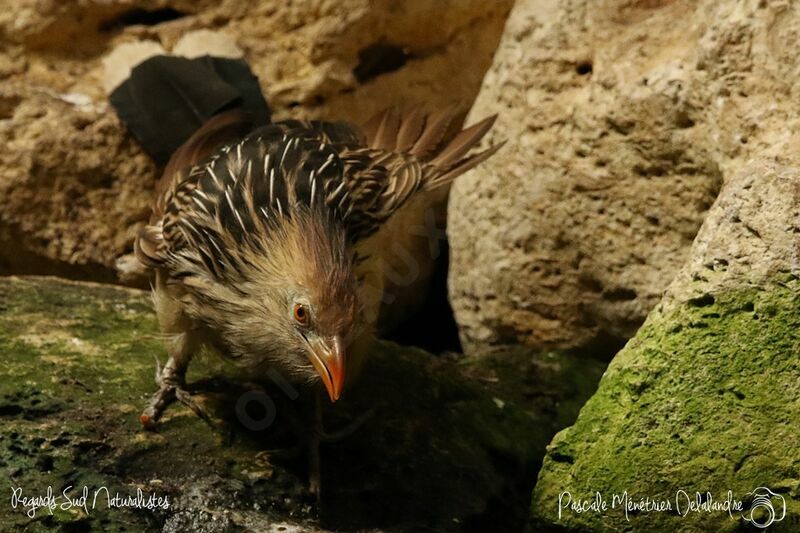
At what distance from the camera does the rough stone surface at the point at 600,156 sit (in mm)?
4270

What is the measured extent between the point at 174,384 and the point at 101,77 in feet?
8.44

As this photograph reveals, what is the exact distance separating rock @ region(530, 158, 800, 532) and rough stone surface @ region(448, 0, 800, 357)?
22.1 inches

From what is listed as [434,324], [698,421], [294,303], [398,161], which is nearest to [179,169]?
[398,161]

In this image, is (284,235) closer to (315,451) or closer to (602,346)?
(315,451)

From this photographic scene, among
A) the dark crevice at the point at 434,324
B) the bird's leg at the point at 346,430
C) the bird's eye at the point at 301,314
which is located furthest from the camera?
the dark crevice at the point at 434,324

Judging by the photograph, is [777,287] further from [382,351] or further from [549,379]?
[382,351]

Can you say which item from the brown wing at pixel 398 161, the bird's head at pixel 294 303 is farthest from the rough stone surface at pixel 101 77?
the bird's head at pixel 294 303

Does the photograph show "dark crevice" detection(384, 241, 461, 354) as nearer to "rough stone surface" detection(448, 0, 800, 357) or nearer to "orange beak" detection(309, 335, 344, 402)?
"rough stone surface" detection(448, 0, 800, 357)

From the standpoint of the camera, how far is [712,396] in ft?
11.7

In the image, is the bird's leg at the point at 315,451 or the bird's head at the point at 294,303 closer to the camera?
the bird's head at the point at 294,303

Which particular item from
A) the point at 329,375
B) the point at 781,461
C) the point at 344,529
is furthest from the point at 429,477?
the point at 781,461

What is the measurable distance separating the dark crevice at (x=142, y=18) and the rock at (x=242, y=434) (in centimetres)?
190

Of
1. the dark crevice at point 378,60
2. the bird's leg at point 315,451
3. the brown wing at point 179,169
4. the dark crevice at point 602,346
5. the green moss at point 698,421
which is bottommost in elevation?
the bird's leg at point 315,451

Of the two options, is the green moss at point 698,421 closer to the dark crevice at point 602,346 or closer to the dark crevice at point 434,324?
the dark crevice at point 602,346
